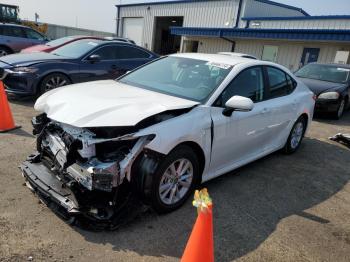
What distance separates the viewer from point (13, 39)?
46.0 ft

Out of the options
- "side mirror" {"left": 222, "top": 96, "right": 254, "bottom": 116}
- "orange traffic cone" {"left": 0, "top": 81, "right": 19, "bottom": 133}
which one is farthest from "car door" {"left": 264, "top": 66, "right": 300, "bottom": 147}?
"orange traffic cone" {"left": 0, "top": 81, "right": 19, "bottom": 133}

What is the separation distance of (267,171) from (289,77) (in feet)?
5.25

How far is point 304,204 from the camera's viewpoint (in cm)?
416

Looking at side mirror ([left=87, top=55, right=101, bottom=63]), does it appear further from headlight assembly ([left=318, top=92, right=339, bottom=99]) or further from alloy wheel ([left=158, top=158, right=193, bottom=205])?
headlight assembly ([left=318, top=92, right=339, bottom=99])

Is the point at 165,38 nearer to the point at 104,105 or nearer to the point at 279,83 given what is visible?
the point at 279,83

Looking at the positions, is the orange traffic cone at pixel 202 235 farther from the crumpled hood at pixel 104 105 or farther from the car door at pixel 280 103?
the car door at pixel 280 103

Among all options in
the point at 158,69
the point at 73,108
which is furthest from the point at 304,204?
the point at 73,108

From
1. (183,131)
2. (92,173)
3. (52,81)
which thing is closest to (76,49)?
(52,81)

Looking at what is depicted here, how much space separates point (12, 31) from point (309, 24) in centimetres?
1420

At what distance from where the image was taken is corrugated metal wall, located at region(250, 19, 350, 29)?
15.9 meters

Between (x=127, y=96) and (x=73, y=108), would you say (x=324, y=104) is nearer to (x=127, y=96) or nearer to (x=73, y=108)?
(x=127, y=96)

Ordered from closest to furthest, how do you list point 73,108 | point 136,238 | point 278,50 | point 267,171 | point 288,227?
point 136,238 → point 73,108 → point 288,227 → point 267,171 → point 278,50

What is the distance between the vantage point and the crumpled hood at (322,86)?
31.4 feet

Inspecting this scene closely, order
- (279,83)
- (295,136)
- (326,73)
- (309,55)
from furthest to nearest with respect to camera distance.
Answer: (309,55) < (326,73) < (295,136) < (279,83)
